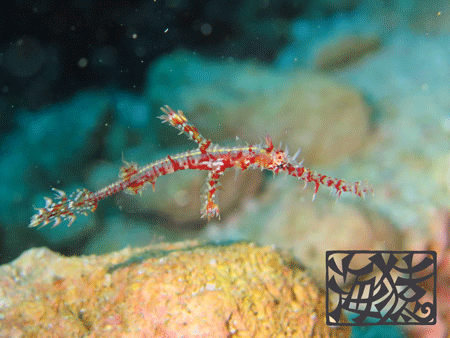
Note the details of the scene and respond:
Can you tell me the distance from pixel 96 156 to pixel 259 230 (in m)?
4.59

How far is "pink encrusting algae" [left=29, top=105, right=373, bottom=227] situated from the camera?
3.10 m

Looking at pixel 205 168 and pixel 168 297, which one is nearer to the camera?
pixel 168 297

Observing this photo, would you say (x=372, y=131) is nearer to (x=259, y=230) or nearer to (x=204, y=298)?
(x=259, y=230)

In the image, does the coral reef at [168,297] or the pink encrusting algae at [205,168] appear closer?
the coral reef at [168,297]

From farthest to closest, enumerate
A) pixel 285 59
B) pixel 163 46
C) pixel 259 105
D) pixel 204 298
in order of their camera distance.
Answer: pixel 285 59
pixel 163 46
pixel 259 105
pixel 204 298

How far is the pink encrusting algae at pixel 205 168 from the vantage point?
3102 millimetres

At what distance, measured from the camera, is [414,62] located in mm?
8758

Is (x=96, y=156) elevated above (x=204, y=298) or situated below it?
above

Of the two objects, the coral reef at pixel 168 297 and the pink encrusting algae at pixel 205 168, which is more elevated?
the pink encrusting algae at pixel 205 168

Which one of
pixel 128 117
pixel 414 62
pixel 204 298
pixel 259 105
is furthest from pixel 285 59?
pixel 204 298

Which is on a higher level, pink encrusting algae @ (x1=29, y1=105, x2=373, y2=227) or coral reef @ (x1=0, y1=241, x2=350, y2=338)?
pink encrusting algae @ (x1=29, y1=105, x2=373, y2=227)

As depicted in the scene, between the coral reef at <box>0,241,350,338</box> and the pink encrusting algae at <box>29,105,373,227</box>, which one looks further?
the pink encrusting algae at <box>29,105,373,227</box>

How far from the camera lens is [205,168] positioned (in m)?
3.23

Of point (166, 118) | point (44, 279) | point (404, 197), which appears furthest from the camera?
point (404, 197)
